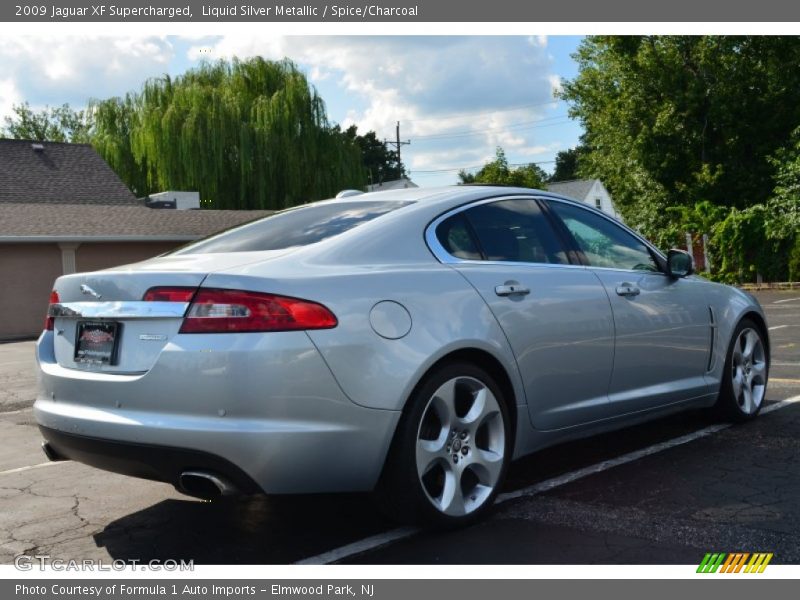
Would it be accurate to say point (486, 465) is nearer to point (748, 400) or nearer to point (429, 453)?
point (429, 453)

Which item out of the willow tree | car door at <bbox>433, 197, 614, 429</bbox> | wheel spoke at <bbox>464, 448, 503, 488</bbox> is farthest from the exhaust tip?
the willow tree

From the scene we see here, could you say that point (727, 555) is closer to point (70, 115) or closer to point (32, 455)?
point (32, 455)

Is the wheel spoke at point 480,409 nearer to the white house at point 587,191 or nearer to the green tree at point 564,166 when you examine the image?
the white house at point 587,191

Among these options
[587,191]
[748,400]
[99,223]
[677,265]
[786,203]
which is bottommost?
[748,400]

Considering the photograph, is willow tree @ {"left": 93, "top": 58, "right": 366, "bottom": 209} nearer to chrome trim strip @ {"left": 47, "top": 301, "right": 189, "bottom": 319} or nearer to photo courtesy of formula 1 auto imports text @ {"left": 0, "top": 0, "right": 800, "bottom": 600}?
photo courtesy of formula 1 auto imports text @ {"left": 0, "top": 0, "right": 800, "bottom": 600}

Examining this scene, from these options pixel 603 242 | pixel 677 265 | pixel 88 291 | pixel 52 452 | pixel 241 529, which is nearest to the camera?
pixel 88 291

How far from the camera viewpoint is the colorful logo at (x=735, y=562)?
3.54m

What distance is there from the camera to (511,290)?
175 inches

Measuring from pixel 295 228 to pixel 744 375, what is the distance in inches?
138

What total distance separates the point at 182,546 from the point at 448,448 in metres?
1.23

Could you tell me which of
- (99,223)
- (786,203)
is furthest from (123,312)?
(99,223)

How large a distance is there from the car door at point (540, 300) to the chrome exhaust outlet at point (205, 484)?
147 cm

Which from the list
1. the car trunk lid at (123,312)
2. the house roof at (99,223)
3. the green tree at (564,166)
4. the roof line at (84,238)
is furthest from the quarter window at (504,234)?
the green tree at (564,166)

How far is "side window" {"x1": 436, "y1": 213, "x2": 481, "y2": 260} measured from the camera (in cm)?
443
